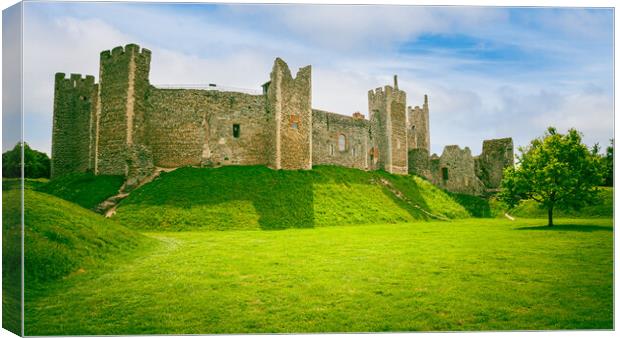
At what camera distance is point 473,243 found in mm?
18094

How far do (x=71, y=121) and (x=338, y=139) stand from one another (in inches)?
882

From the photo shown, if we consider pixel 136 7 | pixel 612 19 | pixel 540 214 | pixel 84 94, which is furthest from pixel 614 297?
pixel 84 94

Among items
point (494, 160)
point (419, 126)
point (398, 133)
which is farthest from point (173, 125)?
point (494, 160)

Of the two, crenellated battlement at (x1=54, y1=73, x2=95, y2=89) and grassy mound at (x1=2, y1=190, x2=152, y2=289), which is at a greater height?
crenellated battlement at (x1=54, y1=73, x2=95, y2=89)

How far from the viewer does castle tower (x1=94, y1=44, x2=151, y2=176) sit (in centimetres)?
3066

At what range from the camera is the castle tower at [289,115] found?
34750 millimetres

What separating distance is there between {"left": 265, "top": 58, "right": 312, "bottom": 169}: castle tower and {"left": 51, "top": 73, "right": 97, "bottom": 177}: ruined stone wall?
14.0 meters

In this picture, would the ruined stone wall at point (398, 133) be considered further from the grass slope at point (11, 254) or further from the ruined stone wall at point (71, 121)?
the grass slope at point (11, 254)

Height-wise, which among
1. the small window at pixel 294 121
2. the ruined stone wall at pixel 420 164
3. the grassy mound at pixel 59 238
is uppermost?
the small window at pixel 294 121

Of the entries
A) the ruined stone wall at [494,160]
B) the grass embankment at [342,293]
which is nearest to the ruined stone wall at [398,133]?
the ruined stone wall at [494,160]

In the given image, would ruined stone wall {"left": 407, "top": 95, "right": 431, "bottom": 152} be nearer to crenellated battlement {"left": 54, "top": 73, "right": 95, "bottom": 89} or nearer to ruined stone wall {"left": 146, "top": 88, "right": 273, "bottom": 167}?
ruined stone wall {"left": 146, "top": 88, "right": 273, "bottom": 167}

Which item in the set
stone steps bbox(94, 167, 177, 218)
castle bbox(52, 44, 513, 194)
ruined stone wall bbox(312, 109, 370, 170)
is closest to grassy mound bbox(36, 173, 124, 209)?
stone steps bbox(94, 167, 177, 218)

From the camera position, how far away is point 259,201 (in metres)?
28.9

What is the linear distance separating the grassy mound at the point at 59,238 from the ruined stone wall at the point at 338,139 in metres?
25.7
